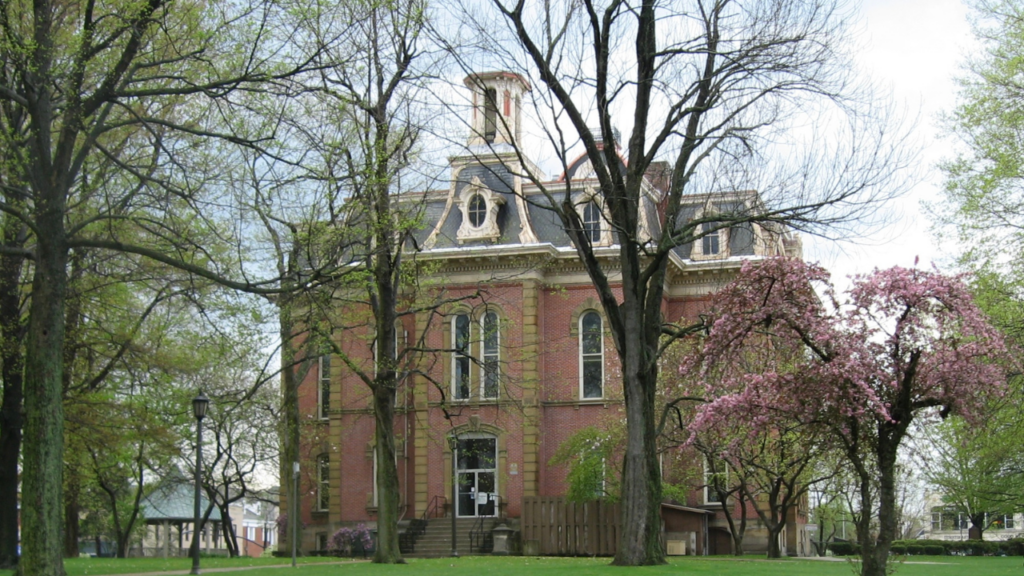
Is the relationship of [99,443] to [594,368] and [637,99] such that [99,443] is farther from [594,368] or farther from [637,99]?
[594,368]

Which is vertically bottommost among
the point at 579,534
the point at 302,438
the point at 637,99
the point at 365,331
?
the point at 579,534

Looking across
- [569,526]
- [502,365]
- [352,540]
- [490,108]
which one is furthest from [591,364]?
[490,108]

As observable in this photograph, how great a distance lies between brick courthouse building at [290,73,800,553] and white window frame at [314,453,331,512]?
4.65 ft

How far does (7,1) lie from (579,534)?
77.7 feet

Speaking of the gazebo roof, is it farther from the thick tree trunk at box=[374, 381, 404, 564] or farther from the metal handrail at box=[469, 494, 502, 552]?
the thick tree trunk at box=[374, 381, 404, 564]

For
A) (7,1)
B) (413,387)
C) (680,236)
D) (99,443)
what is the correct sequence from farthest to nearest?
(413,387), (99,443), (680,236), (7,1)

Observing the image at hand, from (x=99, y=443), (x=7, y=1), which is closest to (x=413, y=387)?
(x=99, y=443)

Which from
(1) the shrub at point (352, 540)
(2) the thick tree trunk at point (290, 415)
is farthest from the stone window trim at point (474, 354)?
(2) the thick tree trunk at point (290, 415)

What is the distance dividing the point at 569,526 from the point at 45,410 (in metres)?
21.5

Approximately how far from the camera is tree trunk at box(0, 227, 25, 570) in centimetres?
2328

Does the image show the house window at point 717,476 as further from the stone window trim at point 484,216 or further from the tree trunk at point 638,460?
the tree trunk at point 638,460

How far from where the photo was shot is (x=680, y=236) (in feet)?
66.0

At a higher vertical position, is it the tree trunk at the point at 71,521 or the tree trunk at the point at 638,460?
the tree trunk at the point at 638,460

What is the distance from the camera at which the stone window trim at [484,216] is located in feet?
128
